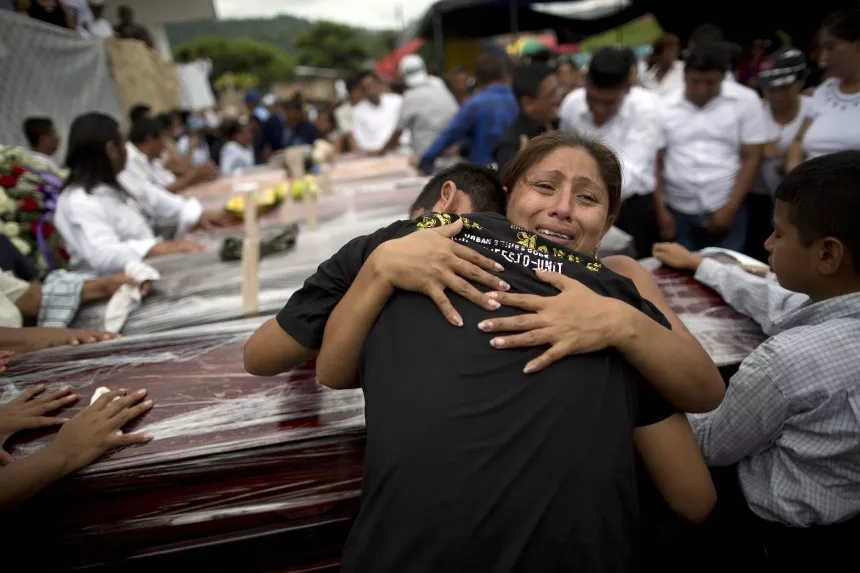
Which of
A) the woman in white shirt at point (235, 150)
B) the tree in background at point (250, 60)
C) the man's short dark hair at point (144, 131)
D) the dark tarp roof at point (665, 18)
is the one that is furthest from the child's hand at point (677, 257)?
the tree in background at point (250, 60)

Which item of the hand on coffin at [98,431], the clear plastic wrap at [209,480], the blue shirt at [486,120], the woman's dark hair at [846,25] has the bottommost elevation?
the clear plastic wrap at [209,480]

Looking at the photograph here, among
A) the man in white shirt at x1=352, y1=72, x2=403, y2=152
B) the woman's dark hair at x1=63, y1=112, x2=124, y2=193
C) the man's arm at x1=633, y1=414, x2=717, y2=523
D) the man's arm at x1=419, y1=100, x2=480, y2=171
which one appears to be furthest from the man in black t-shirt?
the man in white shirt at x1=352, y1=72, x2=403, y2=152

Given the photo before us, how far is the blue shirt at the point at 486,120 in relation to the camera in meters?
4.00

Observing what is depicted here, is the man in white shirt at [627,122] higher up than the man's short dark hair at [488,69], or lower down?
lower down

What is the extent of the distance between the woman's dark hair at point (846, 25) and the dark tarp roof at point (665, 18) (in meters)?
7.24

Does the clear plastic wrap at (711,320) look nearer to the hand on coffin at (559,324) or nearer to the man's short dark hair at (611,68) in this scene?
the hand on coffin at (559,324)

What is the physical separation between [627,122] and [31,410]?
318 cm

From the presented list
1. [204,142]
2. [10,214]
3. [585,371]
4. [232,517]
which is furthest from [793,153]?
[204,142]

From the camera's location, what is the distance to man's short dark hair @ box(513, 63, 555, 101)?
10.5 feet

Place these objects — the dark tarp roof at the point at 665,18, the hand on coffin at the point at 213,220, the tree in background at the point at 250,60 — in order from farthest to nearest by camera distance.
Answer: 1. the tree in background at the point at 250,60
2. the dark tarp roof at the point at 665,18
3. the hand on coffin at the point at 213,220

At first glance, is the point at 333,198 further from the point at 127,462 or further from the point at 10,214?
the point at 127,462

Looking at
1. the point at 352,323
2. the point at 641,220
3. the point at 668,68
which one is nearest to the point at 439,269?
the point at 352,323

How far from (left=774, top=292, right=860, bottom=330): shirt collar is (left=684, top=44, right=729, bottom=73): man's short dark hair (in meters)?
2.20

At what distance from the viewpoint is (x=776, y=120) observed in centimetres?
336
